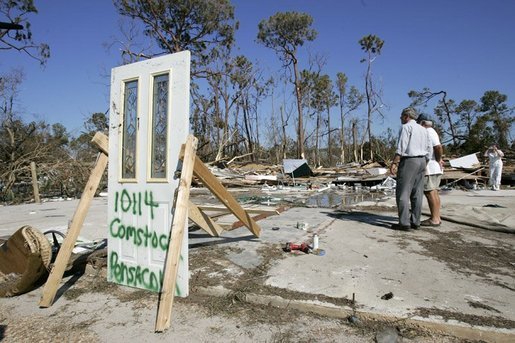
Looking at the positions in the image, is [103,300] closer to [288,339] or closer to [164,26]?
[288,339]

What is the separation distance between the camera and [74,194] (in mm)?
13859

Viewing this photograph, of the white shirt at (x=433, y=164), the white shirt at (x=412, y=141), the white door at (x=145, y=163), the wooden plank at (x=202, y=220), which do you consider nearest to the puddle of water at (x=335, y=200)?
the white shirt at (x=433, y=164)

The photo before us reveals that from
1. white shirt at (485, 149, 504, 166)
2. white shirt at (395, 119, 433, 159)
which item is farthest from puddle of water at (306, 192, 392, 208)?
white shirt at (485, 149, 504, 166)

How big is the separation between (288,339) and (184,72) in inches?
87.5

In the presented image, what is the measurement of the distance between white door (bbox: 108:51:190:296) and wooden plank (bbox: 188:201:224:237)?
719 mm

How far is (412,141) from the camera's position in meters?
5.24

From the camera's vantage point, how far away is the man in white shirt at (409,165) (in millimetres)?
5227

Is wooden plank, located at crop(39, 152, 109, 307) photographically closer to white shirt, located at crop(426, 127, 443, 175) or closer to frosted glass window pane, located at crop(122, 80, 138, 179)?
frosted glass window pane, located at crop(122, 80, 138, 179)

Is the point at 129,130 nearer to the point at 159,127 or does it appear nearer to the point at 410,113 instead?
the point at 159,127

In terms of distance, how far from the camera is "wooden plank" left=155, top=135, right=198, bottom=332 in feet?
8.36

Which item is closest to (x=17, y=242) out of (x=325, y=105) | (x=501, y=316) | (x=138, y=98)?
(x=138, y=98)

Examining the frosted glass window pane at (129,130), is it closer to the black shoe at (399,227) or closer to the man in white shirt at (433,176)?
the black shoe at (399,227)

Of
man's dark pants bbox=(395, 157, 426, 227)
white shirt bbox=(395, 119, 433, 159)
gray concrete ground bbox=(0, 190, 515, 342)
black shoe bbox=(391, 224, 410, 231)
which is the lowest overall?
gray concrete ground bbox=(0, 190, 515, 342)

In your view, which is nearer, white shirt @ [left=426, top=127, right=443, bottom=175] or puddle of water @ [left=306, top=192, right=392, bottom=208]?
white shirt @ [left=426, top=127, right=443, bottom=175]
